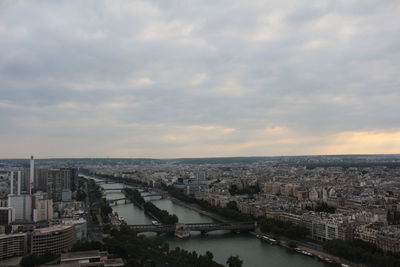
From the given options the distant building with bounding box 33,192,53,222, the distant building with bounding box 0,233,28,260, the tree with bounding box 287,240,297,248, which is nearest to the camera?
the distant building with bounding box 0,233,28,260

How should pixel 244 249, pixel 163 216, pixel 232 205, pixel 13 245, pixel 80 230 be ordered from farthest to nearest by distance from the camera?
pixel 232 205
pixel 163 216
pixel 80 230
pixel 244 249
pixel 13 245

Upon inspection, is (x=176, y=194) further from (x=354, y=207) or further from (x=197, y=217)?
(x=354, y=207)

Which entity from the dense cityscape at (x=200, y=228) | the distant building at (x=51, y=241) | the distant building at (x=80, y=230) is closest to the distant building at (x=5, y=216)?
the dense cityscape at (x=200, y=228)

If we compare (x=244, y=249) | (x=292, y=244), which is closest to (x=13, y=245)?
(x=244, y=249)

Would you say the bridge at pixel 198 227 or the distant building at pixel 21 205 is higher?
the distant building at pixel 21 205

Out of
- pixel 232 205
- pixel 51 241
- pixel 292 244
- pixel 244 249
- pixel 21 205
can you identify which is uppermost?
pixel 21 205

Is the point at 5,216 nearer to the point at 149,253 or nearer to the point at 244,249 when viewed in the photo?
the point at 149,253

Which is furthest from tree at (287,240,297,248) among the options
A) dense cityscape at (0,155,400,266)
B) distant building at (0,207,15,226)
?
distant building at (0,207,15,226)

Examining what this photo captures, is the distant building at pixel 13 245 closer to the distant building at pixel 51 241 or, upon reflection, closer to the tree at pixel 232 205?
the distant building at pixel 51 241

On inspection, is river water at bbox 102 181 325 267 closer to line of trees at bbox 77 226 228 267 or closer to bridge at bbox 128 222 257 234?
bridge at bbox 128 222 257 234

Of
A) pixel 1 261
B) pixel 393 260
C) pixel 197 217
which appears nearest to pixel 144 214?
pixel 197 217

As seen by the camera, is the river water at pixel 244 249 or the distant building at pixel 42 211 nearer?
the river water at pixel 244 249

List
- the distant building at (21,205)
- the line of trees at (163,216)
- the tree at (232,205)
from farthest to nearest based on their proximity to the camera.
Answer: the tree at (232,205) < the distant building at (21,205) < the line of trees at (163,216)
